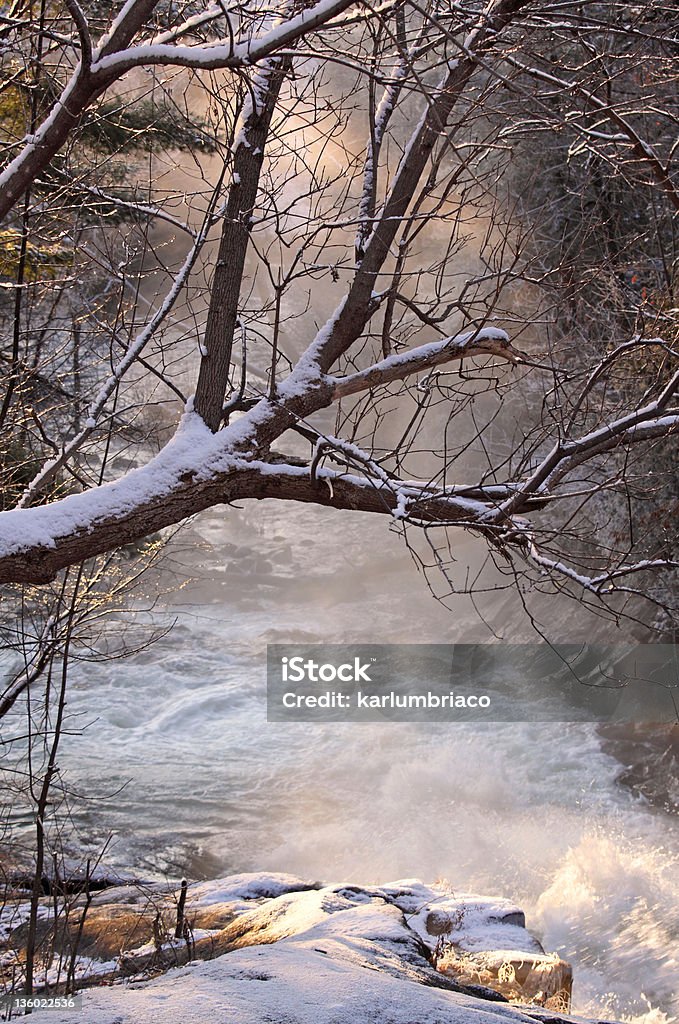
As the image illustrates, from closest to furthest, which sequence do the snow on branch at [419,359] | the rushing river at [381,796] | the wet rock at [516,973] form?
the snow on branch at [419,359] < the wet rock at [516,973] < the rushing river at [381,796]

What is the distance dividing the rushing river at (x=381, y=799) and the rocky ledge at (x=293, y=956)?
1.10 metres

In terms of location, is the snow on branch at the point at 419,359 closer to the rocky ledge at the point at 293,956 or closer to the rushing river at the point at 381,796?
the rocky ledge at the point at 293,956

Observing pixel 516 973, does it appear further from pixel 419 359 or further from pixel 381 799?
pixel 381 799

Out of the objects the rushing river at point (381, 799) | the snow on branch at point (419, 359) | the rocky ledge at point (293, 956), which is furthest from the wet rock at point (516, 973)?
the snow on branch at point (419, 359)

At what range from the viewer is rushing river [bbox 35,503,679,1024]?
697 centimetres

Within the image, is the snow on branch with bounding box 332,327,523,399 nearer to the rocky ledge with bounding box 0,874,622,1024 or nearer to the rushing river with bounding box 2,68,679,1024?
the rocky ledge with bounding box 0,874,622,1024

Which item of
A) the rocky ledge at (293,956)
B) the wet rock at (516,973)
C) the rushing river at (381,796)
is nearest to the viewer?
the rocky ledge at (293,956)

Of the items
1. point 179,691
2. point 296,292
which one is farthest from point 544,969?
point 296,292

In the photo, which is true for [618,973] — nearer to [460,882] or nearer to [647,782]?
[460,882]

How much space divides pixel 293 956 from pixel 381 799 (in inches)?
281

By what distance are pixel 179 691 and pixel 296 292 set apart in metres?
11.3

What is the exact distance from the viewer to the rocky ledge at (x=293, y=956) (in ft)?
7.55

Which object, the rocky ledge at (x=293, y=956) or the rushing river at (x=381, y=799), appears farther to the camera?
the rushing river at (x=381, y=799)

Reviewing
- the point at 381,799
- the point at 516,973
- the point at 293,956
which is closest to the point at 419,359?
the point at 293,956
